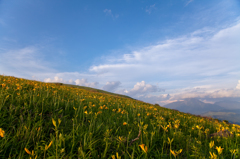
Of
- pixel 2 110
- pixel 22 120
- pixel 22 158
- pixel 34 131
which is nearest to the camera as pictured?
pixel 22 158

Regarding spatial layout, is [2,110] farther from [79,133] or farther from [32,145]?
[79,133]

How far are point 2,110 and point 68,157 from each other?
2.72 metres

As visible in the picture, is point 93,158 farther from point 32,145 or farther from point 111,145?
point 32,145

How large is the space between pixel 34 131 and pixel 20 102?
2087 millimetres

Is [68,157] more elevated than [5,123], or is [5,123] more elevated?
[5,123]

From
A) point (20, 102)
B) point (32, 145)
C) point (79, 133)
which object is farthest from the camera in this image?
point (20, 102)

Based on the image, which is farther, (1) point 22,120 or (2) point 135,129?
(2) point 135,129

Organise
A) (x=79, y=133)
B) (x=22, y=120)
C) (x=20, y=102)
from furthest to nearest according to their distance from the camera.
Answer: (x=20, y=102), (x=22, y=120), (x=79, y=133)

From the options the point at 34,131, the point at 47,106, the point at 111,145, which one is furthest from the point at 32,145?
the point at 47,106

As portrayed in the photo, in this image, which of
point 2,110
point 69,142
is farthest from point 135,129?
point 2,110

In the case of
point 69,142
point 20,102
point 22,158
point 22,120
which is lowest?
point 22,158

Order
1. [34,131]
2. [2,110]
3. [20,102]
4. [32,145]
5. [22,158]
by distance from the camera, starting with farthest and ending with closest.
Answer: [20,102] < [2,110] < [34,131] < [32,145] < [22,158]

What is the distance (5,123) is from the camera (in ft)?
9.09

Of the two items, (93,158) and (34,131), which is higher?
(34,131)
